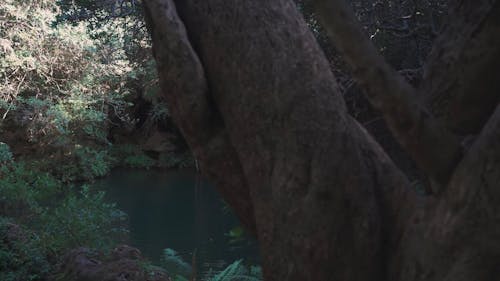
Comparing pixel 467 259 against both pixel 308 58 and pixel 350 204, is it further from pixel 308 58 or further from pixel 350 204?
pixel 308 58

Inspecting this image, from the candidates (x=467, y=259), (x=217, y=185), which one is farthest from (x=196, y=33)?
(x=467, y=259)

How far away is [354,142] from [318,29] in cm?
450

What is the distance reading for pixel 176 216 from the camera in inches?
572

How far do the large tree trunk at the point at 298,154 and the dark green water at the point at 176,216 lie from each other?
18.2 feet

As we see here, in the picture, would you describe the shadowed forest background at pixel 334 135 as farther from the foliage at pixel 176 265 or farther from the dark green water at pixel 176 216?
the dark green water at pixel 176 216

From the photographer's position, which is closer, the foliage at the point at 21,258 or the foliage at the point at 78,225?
the foliage at the point at 21,258

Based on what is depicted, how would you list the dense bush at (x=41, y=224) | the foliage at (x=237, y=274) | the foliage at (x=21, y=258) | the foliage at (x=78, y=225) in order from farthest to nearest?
the foliage at (x=78, y=225) < the dense bush at (x=41, y=224) < the foliage at (x=21, y=258) < the foliage at (x=237, y=274)

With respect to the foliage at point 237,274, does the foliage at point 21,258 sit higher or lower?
higher

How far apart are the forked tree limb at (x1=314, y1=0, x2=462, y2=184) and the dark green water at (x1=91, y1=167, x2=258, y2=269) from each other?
5.85 meters

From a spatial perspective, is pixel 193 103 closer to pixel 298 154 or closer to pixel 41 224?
pixel 298 154

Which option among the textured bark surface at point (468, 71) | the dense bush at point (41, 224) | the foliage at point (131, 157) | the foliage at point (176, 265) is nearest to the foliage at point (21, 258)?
the dense bush at point (41, 224)

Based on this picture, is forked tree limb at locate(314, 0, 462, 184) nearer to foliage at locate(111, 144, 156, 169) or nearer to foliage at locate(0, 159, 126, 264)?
foliage at locate(0, 159, 126, 264)

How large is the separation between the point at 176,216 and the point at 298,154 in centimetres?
1271

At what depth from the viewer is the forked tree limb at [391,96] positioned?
184 cm
